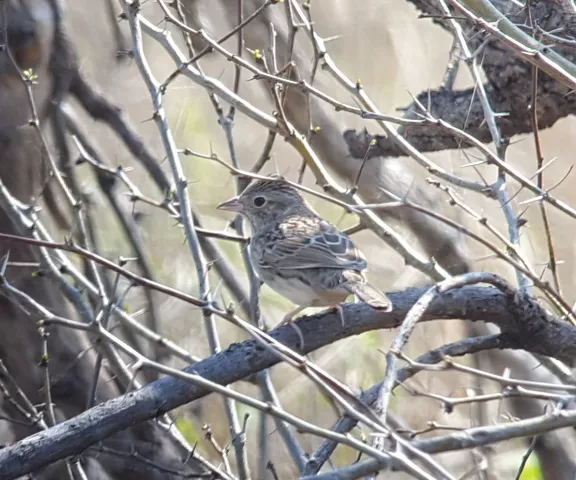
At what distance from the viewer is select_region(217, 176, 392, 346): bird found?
4.25 metres

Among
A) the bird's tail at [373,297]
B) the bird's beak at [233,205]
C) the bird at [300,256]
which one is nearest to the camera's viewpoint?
the bird's tail at [373,297]

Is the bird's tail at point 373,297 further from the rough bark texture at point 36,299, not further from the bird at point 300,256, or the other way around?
the rough bark texture at point 36,299

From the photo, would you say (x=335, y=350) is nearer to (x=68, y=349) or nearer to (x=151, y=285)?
(x=68, y=349)

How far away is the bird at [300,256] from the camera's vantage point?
4250 millimetres

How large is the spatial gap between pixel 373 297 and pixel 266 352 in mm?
609

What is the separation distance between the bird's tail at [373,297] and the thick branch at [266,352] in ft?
0.17

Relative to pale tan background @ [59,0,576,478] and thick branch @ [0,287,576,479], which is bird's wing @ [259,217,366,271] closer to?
thick branch @ [0,287,576,479]

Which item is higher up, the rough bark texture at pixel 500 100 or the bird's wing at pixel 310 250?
the rough bark texture at pixel 500 100

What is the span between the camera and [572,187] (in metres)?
7.70

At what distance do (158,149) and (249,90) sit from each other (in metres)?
0.88

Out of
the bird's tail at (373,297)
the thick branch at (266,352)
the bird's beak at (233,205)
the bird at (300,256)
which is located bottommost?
the thick branch at (266,352)

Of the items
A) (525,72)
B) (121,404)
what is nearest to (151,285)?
(121,404)

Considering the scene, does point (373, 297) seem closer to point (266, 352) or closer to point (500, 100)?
point (266, 352)

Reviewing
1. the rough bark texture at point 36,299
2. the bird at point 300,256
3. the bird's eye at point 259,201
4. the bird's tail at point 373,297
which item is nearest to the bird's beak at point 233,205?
the bird at point 300,256
